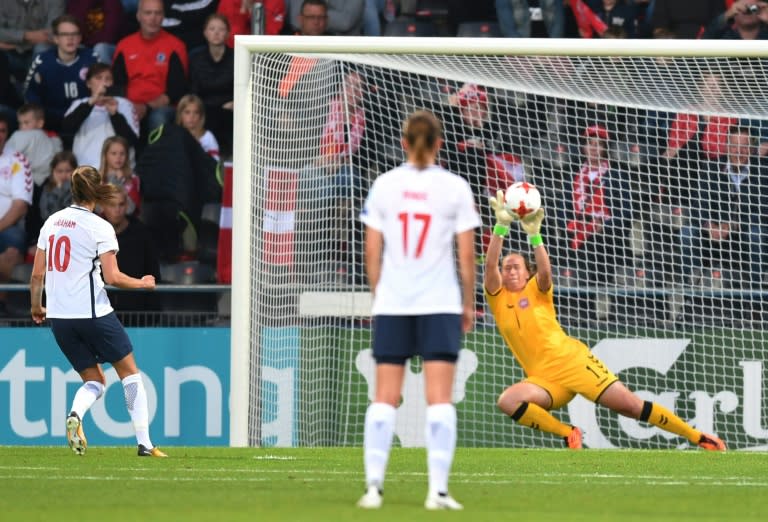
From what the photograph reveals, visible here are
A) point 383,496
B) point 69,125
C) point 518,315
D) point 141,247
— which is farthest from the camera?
point 69,125

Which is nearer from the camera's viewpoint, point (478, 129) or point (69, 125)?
point (478, 129)

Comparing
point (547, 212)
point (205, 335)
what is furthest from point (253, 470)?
point (547, 212)

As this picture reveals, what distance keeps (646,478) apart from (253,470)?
242 centimetres

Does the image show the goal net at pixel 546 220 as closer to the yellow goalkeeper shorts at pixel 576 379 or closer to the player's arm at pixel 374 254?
the yellow goalkeeper shorts at pixel 576 379

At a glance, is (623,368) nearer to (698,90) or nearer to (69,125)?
(698,90)

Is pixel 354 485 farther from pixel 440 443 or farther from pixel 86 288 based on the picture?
pixel 86 288

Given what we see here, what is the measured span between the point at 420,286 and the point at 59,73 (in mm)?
10141

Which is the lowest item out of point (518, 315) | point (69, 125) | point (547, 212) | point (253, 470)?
point (253, 470)

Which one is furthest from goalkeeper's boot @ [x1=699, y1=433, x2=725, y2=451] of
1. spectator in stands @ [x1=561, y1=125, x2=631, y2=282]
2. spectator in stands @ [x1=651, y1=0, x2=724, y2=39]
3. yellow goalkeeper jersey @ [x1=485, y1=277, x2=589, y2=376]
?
spectator in stands @ [x1=651, y1=0, x2=724, y2=39]

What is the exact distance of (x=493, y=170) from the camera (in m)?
14.1

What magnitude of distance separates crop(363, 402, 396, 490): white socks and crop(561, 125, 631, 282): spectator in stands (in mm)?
7018

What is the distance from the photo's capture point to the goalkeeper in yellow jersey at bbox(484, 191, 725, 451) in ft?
39.4

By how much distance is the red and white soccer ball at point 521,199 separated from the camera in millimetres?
10664

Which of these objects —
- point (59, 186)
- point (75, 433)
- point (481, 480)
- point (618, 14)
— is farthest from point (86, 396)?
point (618, 14)
